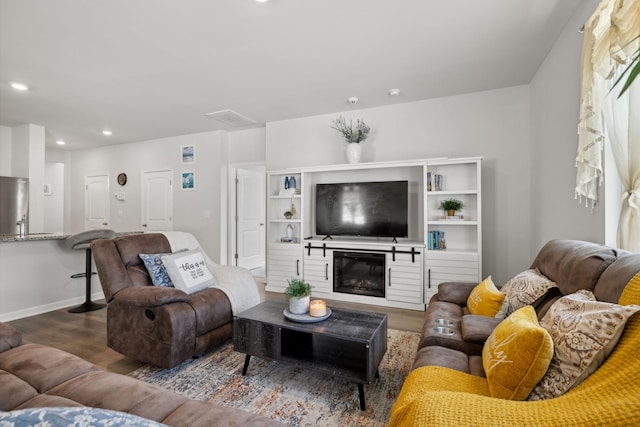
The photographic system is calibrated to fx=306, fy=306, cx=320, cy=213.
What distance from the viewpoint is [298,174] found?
187 inches

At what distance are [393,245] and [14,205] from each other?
598 centimetres

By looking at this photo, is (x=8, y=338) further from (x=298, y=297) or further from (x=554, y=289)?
(x=554, y=289)

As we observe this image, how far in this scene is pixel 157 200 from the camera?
6.09 metres

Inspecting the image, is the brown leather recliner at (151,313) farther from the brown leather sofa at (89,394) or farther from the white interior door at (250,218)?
the white interior door at (250,218)

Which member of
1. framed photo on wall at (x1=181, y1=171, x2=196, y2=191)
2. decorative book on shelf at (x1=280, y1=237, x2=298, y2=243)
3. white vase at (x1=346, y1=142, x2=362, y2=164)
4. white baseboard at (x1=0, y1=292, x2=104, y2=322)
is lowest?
white baseboard at (x1=0, y1=292, x2=104, y2=322)

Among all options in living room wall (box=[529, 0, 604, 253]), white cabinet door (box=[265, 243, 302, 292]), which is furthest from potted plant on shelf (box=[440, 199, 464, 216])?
white cabinet door (box=[265, 243, 302, 292])

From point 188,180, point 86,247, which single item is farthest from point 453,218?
point 188,180

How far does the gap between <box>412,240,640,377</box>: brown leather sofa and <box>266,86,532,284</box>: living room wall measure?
1.73m

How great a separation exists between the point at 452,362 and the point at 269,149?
13.9 ft

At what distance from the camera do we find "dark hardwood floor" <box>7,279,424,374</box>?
246cm

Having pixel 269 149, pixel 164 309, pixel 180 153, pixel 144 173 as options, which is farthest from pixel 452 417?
pixel 144 173

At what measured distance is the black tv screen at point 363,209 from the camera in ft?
13.1

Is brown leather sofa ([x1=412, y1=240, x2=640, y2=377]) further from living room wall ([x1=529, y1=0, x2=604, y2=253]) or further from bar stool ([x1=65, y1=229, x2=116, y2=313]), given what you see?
bar stool ([x1=65, y1=229, x2=116, y2=313])

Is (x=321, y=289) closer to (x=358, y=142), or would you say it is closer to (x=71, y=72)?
(x=358, y=142)
